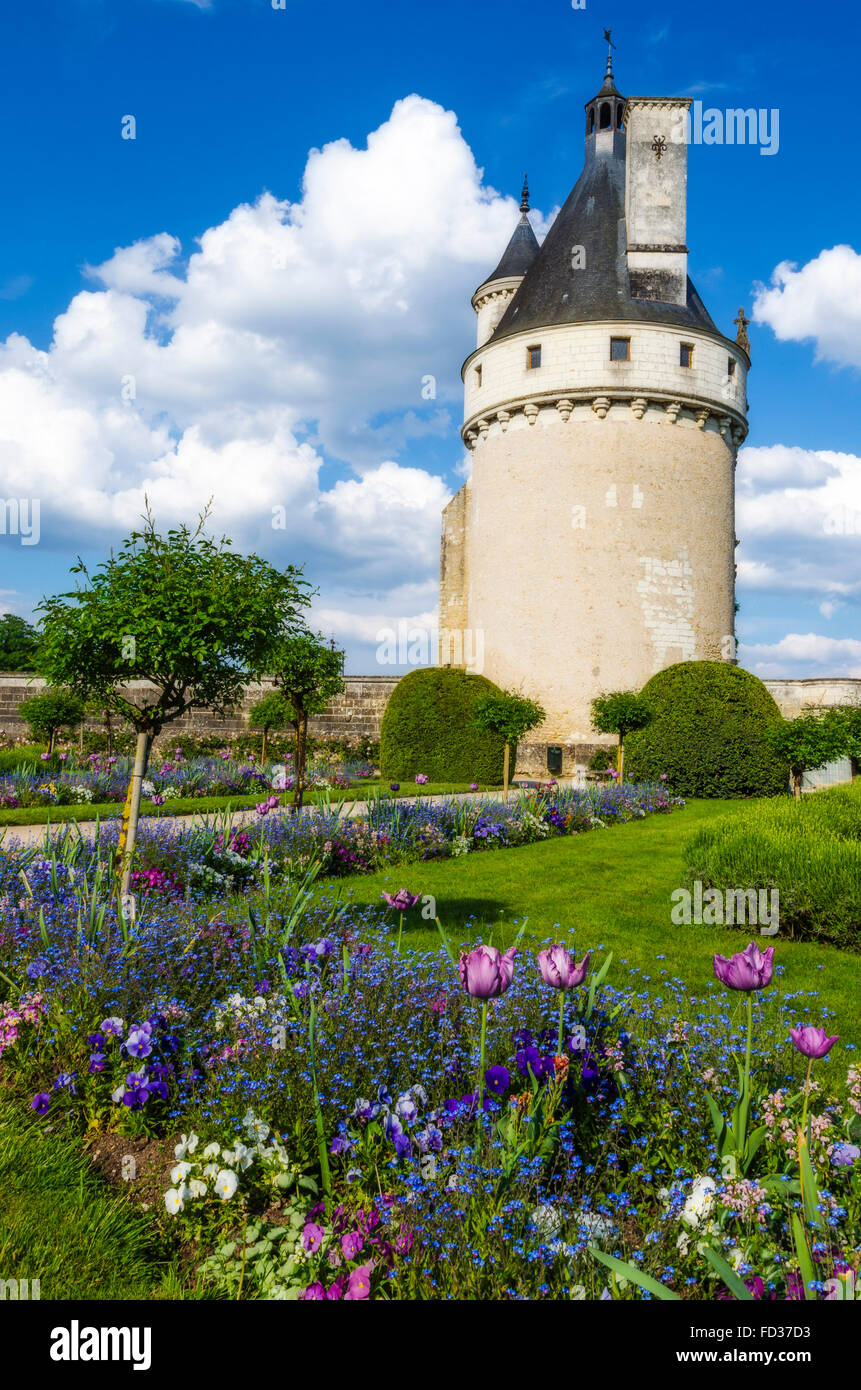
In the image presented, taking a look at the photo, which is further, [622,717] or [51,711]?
[622,717]

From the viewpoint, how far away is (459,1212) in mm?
2332

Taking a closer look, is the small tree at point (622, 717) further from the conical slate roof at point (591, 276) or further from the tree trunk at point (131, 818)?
the tree trunk at point (131, 818)

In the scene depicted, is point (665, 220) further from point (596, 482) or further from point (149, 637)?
point (149, 637)

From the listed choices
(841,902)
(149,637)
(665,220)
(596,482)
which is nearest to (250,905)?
(149,637)

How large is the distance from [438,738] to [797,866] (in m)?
11.2

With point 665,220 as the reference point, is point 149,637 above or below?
below

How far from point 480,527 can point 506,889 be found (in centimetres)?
1690

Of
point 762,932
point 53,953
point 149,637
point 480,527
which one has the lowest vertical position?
point 762,932

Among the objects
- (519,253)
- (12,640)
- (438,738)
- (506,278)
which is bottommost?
(438,738)

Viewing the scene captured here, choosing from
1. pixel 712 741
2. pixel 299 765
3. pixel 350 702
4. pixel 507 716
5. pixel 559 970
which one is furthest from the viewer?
pixel 350 702

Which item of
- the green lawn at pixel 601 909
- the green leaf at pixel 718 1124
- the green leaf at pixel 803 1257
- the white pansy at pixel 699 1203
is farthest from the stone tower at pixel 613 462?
the green leaf at pixel 803 1257

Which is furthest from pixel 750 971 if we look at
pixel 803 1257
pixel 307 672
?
pixel 307 672

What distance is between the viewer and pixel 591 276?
22000 mm

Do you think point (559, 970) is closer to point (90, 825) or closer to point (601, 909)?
point (601, 909)
